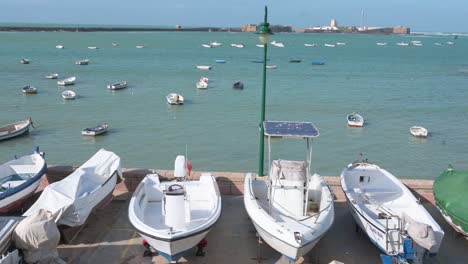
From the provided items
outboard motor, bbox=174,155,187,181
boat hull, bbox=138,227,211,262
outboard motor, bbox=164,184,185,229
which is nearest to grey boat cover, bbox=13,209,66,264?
boat hull, bbox=138,227,211,262

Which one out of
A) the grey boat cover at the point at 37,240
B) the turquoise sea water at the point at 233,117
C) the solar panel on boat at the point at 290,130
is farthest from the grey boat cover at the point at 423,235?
the turquoise sea water at the point at 233,117

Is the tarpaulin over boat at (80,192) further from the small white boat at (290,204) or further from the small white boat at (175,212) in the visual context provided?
the small white boat at (290,204)

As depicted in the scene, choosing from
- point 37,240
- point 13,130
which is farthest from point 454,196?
point 13,130

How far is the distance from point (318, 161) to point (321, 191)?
14.1 metres

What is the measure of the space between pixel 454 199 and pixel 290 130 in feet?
14.2

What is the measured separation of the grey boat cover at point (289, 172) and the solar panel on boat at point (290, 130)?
2.56ft

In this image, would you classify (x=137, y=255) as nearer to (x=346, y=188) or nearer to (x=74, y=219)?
(x=74, y=219)

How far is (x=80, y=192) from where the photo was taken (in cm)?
1173

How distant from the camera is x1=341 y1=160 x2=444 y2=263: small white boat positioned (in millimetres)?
9547

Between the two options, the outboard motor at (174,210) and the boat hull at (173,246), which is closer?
the boat hull at (173,246)

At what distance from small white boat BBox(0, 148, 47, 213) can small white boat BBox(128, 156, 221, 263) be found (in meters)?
3.18

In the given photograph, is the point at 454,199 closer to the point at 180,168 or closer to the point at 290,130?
the point at 290,130

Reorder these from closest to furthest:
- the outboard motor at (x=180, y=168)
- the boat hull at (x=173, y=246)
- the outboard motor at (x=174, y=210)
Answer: the boat hull at (x=173, y=246), the outboard motor at (x=174, y=210), the outboard motor at (x=180, y=168)

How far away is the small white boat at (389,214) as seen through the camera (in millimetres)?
9547
